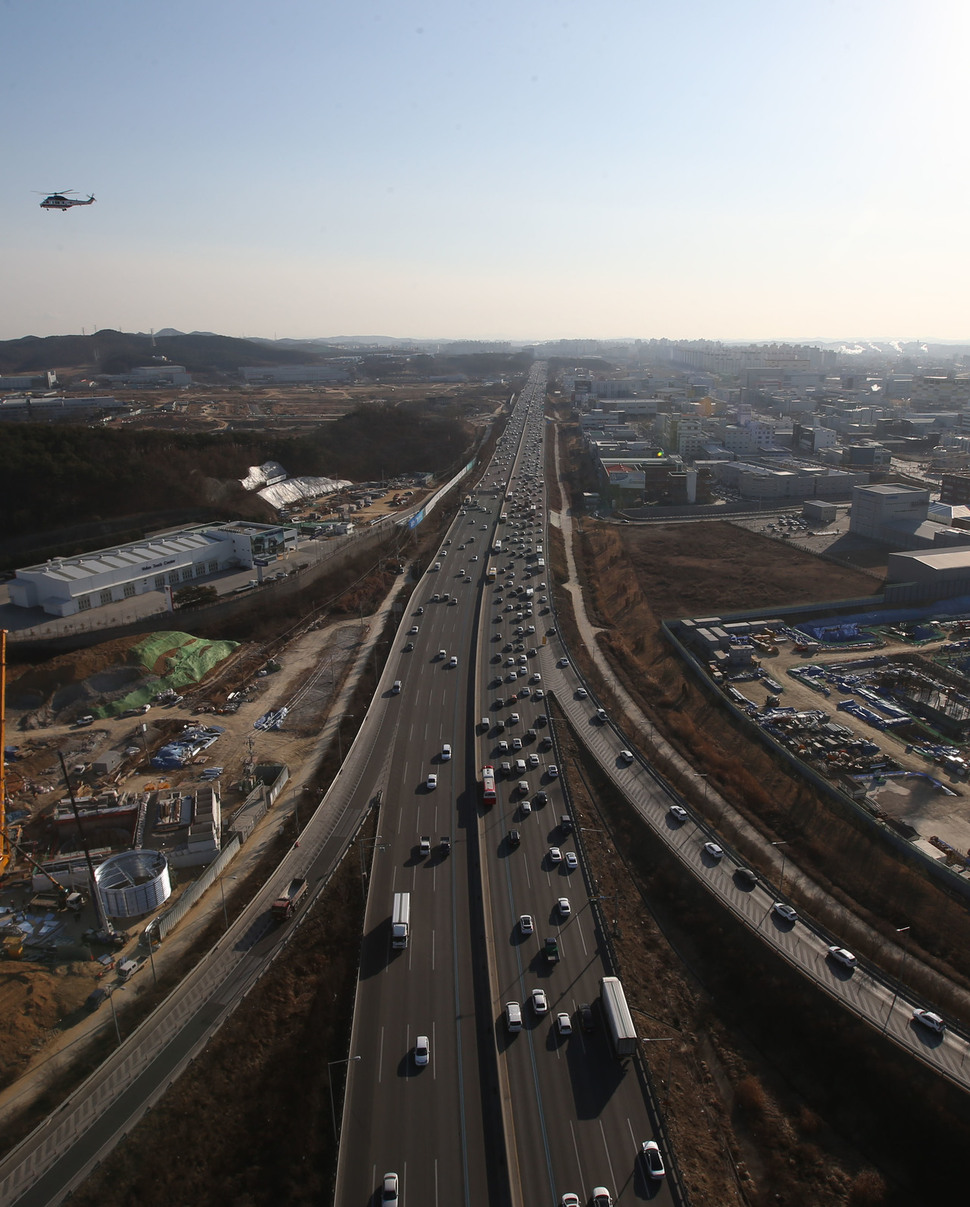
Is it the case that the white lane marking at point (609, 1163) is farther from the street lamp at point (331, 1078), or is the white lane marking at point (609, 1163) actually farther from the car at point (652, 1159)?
the street lamp at point (331, 1078)

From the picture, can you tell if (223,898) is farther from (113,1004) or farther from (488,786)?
(488,786)

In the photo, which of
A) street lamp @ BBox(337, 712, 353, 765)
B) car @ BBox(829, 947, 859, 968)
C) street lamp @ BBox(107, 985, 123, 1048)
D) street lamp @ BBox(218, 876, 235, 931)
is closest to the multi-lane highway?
street lamp @ BBox(337, 712, 353, 765)

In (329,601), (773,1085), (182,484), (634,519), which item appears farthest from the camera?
(634,519)

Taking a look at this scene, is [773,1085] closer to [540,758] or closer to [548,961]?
[548,961]

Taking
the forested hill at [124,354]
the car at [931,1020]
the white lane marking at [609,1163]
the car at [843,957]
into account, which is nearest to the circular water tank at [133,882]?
the white lane marking at [609,1163]

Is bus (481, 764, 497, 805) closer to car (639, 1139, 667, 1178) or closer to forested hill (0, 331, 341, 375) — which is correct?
car (639, 1139, 667, 1178)

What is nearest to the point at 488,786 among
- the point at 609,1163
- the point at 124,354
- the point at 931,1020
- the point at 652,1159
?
the point at 609,1163

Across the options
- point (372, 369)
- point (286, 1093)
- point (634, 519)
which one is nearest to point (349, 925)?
point (286, 1093)
